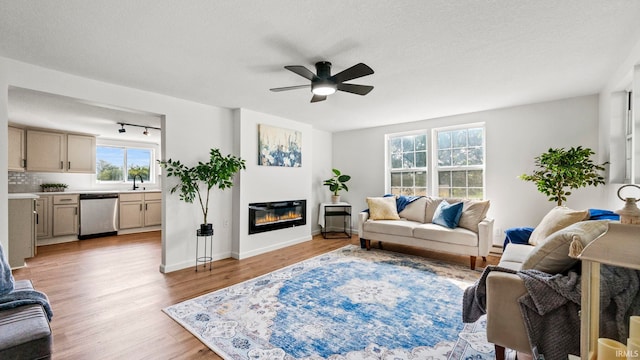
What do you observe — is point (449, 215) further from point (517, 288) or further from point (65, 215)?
point (65, 215)

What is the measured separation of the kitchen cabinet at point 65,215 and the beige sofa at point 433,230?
568 cm

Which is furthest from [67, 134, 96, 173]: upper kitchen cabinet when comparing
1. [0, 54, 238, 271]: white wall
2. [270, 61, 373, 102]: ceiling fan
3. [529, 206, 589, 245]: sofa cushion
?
[529, 206, 589, 245]: sofa cushion

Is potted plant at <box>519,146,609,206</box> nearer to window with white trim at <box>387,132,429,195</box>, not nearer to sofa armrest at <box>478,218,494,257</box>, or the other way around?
sofa armrest at <box>478,218,494,257</box>

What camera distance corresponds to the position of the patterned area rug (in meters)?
1.95

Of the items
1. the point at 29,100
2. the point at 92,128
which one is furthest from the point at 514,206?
the point at 92,128

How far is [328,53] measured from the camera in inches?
94.1

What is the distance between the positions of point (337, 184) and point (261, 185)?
6.29 ft

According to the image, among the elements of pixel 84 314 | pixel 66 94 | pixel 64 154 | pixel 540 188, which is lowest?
pixel 84 314

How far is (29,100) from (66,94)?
4.85 ft

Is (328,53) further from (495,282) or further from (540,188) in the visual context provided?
(540,188)

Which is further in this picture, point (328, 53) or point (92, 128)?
point (92, 128)

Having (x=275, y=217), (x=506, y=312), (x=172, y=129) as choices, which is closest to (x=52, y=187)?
(x=172, y=129)

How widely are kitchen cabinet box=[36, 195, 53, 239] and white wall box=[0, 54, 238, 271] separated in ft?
10.7

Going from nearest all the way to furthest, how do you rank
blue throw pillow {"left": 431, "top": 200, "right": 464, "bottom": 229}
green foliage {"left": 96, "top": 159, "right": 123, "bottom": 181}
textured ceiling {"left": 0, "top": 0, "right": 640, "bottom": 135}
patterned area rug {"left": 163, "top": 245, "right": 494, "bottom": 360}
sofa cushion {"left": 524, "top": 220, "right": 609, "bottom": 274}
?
1. sofa cushion {"left": 524, "top": 220, "right": 609, "bottom": 274}
2. textured ceiling {"left": 0, "top": 0, "right": 640, "bottom": 135}
3. patterned area rug {"left": 163, "top": 245, "right": 494, "bottom": 360}
4. blue throw pillow {"left": 431, "top": 200, "right": 464, "bottom": 229}
5. green foliage {"left": 96, "top": 159, "right": 123, "bottom": 181}
